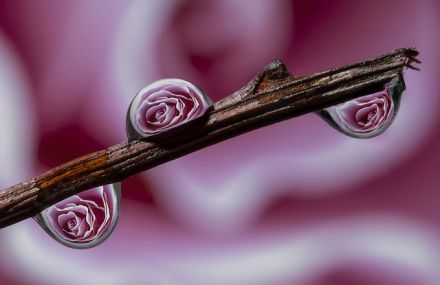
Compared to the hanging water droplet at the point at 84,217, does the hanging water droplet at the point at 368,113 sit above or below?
above

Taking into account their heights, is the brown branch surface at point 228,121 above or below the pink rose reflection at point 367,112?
below

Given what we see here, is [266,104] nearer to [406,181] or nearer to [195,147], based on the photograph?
[195,147]

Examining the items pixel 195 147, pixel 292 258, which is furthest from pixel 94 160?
pixel 292 258

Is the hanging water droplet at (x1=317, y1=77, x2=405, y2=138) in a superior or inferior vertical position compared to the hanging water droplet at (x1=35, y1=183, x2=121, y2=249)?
superior
